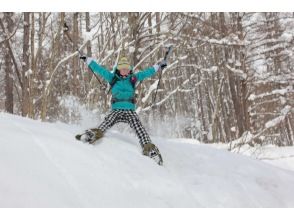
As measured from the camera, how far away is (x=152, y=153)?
486cm

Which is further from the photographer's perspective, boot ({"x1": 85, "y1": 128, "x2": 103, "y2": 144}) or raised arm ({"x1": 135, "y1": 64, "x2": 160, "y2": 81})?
raised arm ({"x1": 135, "y1": 64, "x2": 160, "y2": 81})

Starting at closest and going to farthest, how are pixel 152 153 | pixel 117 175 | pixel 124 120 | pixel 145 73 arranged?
pixel 117 175
pixel 152 153
pixel 124 120
pixel 145 73

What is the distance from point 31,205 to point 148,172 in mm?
1644

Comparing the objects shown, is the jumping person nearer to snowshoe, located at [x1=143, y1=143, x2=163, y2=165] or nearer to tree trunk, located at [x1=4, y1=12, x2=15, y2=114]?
snowshoe, located at [x1=143, y1=143, x2=163, y2=165]

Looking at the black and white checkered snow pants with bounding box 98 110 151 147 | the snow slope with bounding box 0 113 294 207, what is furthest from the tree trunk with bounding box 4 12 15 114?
the black and white checkered snow pants with bounding box 98 110 151 147

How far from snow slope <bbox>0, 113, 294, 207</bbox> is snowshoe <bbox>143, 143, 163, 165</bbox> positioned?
0.14m

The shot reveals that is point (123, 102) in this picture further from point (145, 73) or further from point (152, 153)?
point (152, 153)

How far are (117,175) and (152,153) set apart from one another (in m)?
1.02

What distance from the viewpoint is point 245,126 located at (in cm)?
1205

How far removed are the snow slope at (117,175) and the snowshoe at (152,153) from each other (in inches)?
5.7

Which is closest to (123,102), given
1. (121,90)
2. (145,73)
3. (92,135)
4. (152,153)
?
(121,90)

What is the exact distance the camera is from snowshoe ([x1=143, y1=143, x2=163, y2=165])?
15.8 feet

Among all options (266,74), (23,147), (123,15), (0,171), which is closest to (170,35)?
(123,15)

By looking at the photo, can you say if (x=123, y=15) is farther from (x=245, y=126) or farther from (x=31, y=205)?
(x=31, y=205)
